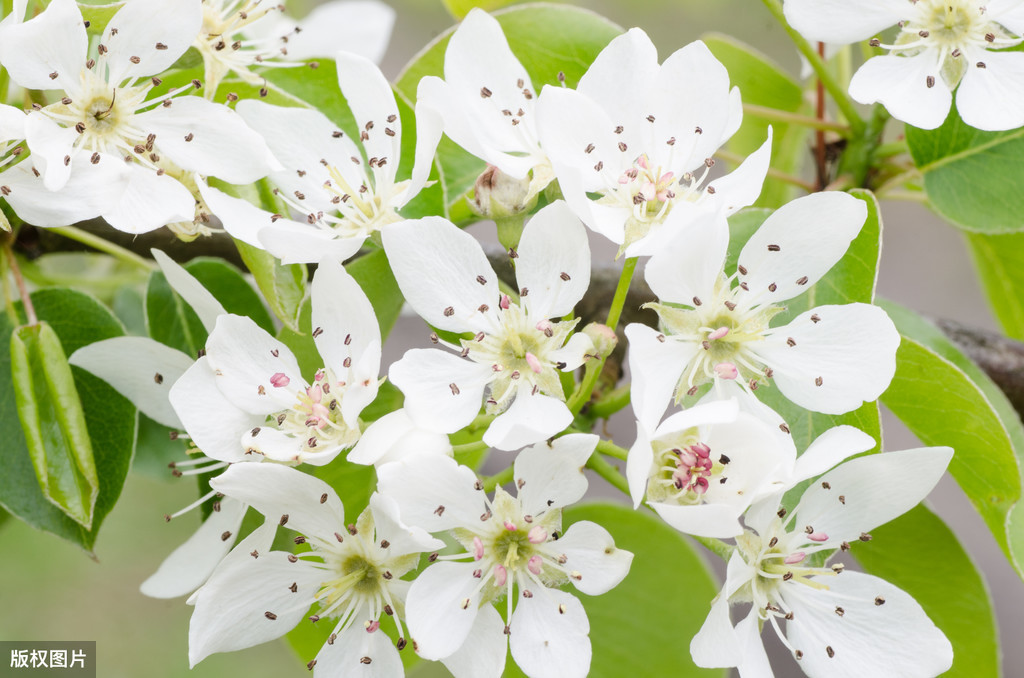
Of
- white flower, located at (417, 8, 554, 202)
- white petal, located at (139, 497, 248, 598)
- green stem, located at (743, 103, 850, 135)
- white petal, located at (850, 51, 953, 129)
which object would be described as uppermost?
white petal, located at (850, 51, 953, 129)

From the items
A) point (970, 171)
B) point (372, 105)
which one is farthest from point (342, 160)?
point (970, 171)

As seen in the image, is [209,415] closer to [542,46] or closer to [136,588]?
[542,46]

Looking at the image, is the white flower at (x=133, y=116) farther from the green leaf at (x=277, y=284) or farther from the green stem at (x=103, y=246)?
the green stem at (x=103, y=246)

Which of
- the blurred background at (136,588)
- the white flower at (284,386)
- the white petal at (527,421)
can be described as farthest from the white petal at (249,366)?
the blurred background at (136,588)

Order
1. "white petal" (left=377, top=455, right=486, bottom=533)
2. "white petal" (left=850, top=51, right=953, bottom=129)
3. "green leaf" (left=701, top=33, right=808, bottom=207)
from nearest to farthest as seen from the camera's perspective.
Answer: "white petal" (left=377, top=455, right=486, bottom=533) < "white petal" (left=850, top=51, right=953, bottom=129) < "green leaf" (left=701, top=33, right=808, bottom=207)

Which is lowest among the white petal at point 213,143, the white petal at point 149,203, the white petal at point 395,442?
the white petal at point 395,442

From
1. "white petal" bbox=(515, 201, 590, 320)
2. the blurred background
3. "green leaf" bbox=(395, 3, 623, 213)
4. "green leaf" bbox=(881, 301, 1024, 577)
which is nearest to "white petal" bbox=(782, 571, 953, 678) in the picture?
"green leaf" bbox=(881, 301, 1024, 577)

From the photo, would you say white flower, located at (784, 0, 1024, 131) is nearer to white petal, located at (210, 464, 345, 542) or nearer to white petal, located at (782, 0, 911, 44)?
white petal, located at (782, 0, 911, 44)
